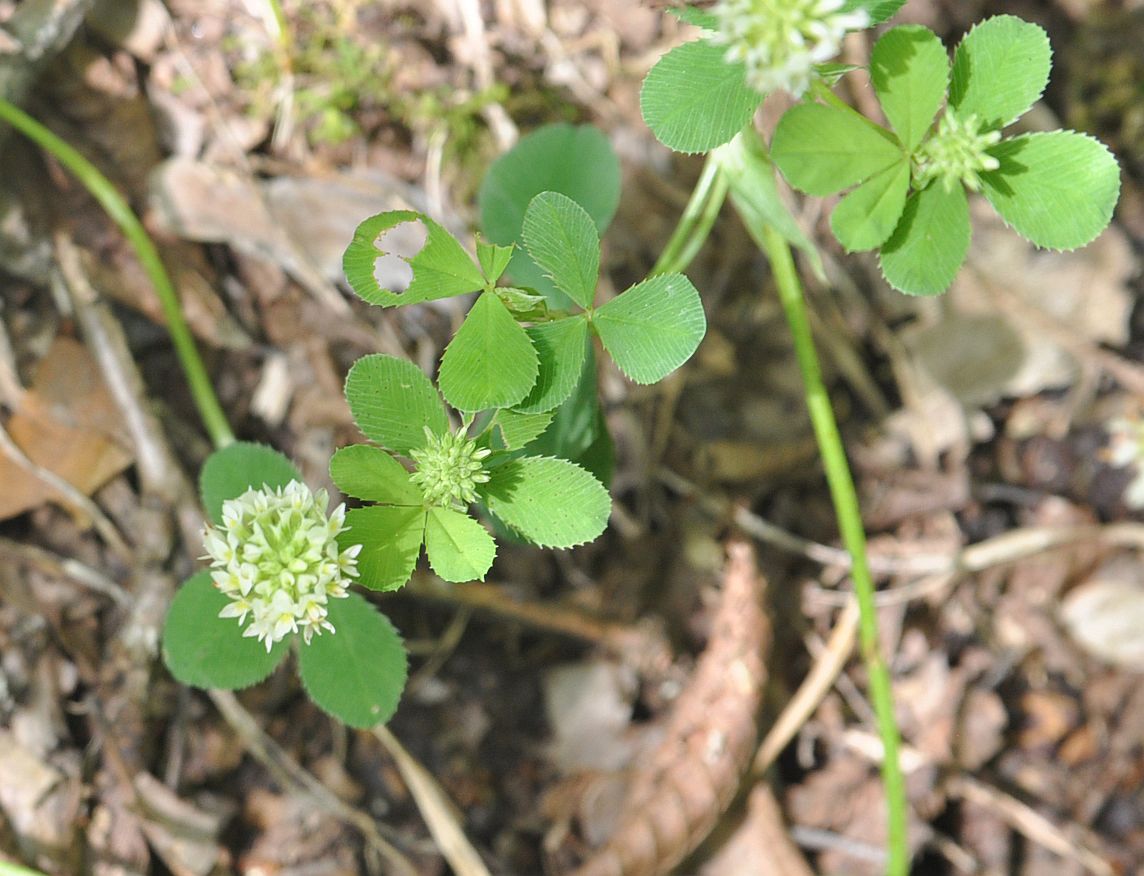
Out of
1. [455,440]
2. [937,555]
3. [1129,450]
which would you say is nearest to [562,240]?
[455,440]

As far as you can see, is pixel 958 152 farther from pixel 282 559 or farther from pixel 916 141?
pixel 282 559

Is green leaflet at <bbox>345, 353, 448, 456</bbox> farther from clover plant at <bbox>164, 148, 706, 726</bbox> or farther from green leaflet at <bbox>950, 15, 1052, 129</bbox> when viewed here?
green leaflet at <bbox>950, 15, 1052, 129</bbox>

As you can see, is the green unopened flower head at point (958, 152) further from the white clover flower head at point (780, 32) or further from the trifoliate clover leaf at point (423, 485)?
the trifoliate clover leaf at point (423, 485)

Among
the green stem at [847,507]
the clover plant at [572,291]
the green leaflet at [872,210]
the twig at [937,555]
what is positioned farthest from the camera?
the twig at [937,555]

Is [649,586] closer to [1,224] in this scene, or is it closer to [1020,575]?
[1020,575]

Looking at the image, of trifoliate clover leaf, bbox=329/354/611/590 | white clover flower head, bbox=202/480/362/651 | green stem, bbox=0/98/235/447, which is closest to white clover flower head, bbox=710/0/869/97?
trifoliate clover leaf, bbox=329/354/611/590

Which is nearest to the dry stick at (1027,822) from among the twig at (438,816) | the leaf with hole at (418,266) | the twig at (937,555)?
the twig at (937,555)
